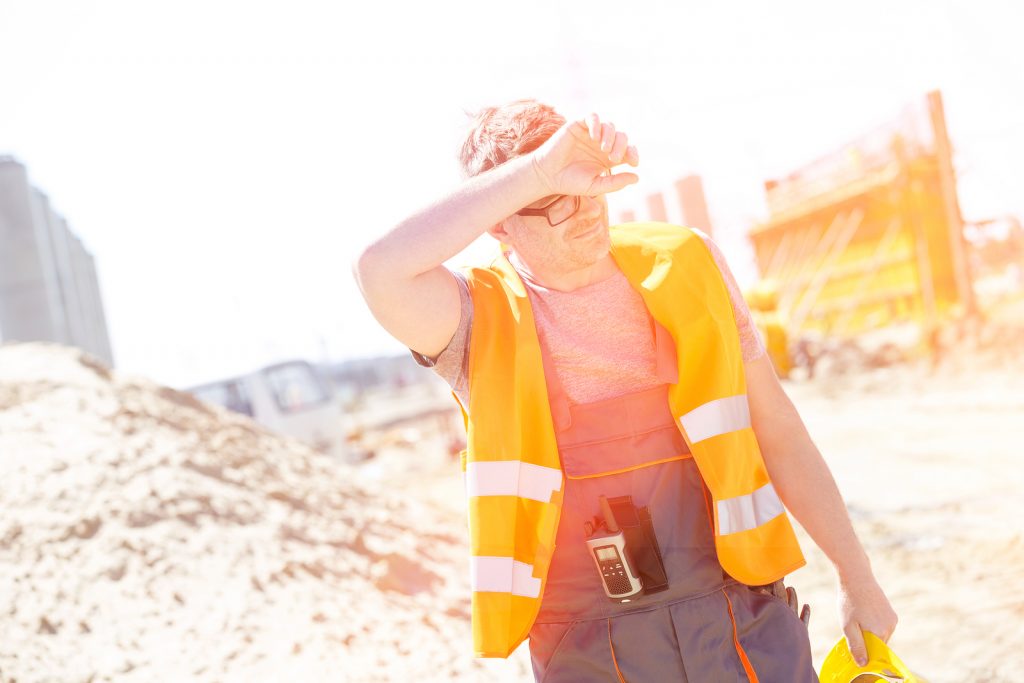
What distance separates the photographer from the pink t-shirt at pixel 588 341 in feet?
5.85

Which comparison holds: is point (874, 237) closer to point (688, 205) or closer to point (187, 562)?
point (688, 205)

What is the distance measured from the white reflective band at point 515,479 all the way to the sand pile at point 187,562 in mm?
1987

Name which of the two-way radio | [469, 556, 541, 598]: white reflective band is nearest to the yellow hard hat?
the two-way radio

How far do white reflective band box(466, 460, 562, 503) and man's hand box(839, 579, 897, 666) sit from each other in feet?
2.51

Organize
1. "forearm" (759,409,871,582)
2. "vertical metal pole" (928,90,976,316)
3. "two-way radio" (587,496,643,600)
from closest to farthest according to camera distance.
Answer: "two-way radio" (587,496,643,600), "forearm" (759,409,871,582), "vertical metal pole" (928,90,976,316)

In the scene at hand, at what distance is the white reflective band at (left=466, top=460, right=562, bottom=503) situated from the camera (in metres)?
1.69

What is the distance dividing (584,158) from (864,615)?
1.22 meters

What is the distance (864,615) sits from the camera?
73.1 inches

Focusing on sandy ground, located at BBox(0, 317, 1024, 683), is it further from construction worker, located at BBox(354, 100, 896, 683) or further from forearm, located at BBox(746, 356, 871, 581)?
forearm, located at BBox(746, 356, 871, 581)

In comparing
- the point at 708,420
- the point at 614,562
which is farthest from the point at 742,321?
the point at 614,562

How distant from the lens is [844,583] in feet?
6.20

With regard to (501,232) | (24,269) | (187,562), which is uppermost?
(24,269)

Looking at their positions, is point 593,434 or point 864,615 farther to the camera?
point 864,615

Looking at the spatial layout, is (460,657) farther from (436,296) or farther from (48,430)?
(48,430)
